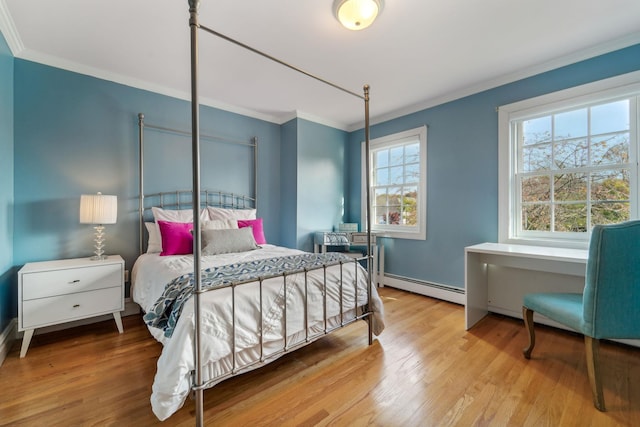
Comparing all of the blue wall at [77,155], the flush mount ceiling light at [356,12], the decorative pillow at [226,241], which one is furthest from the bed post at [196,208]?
the blue wall at [77,155]

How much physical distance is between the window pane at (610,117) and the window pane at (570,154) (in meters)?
0.14

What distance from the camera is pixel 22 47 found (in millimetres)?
2223

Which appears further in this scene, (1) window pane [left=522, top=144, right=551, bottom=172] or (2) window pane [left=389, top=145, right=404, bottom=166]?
(2) window pane [left=389, top=145, right=404, bottom=166]

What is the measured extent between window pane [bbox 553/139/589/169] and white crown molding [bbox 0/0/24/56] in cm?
446

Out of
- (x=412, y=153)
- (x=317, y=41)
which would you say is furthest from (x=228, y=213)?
(x=412, y=153)

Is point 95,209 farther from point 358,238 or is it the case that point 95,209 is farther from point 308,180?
point 358,238

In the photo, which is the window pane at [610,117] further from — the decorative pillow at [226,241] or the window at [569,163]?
the decorative pillow at [226,241]

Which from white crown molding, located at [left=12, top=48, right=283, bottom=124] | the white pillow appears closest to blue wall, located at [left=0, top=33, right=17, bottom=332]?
white crown molding, located at [left=12, top=48, right=283, bottom=124]

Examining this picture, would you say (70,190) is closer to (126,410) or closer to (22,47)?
(22,47)

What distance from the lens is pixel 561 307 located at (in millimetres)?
1735

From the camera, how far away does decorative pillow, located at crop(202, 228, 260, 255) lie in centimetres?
244

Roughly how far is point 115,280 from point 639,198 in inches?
170

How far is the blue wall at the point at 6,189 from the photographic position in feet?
6.59

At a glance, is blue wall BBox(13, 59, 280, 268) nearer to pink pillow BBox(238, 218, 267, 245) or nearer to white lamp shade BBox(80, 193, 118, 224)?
white lamp shade BBox(80, 193, 118, 224)
